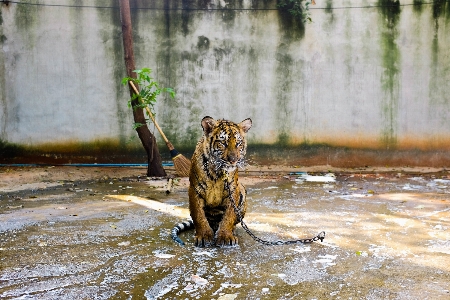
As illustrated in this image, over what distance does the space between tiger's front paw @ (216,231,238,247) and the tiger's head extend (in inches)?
23.3

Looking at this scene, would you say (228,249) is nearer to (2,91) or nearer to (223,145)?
(223,145)

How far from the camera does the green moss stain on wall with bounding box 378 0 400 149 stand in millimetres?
10227

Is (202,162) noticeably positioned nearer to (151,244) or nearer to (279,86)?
(151,244)

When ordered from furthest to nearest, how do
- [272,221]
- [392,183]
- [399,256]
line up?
[392,183] → [272,221] → [399,256]

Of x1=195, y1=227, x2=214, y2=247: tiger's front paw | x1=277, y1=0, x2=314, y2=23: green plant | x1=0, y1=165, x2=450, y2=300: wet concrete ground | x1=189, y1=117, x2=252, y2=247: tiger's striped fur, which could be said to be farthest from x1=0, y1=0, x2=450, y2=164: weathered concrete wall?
x1=195, y1=227, x2=214, y2=247: tiger's front paw

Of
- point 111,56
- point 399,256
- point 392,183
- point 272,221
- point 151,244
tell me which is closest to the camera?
point 399,256

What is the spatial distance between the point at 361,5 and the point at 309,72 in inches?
70.1

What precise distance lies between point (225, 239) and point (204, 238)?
0.63ft

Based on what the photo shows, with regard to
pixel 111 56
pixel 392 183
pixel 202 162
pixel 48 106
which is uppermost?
pixel 111 56

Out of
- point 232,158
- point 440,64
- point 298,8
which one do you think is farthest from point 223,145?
point 440,64

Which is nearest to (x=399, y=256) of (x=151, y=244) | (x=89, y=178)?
(x=151, y=244)

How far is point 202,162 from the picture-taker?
183 inches

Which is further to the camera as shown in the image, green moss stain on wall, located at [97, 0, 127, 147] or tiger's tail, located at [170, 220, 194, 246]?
green moss stain on wall, located at [97, 0, 127, 147]

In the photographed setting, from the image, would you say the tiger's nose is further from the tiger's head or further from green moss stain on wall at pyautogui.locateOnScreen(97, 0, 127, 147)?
green moss stain on wall at pyautogui.locateOnScreen(97, 0, 127, 147)
